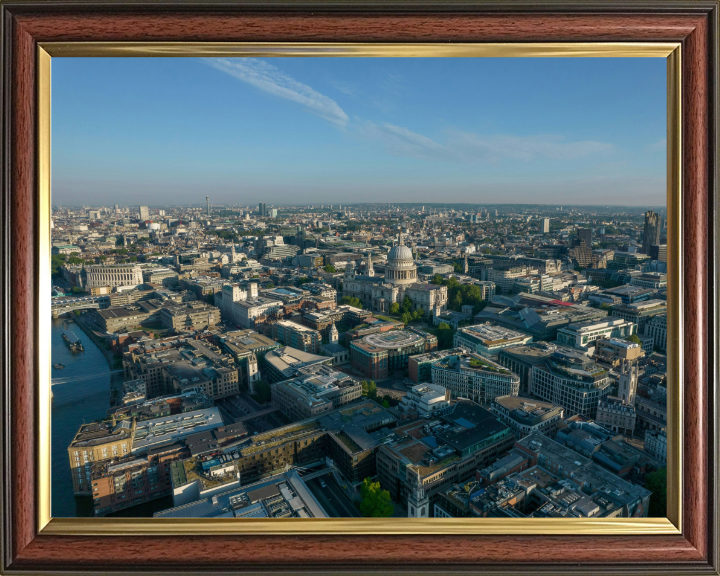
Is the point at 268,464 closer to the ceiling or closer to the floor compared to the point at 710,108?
closer to the floor

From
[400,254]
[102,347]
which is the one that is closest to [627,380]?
[102,347]

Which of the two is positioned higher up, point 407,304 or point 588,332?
point 407,304

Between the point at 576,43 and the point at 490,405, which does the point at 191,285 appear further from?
the point at 576,43

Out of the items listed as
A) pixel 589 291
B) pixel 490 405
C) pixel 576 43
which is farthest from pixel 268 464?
pixel 589 291

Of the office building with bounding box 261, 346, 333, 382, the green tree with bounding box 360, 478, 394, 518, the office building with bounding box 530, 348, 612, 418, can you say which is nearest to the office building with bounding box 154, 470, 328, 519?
the green tree with bounding box 360, 478, 394, 518

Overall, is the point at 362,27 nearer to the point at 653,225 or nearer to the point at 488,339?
the point at 653,225

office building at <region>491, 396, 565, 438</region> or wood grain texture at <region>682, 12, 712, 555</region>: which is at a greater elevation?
wood grain texture at <region>682, 12, 712, 555</region>

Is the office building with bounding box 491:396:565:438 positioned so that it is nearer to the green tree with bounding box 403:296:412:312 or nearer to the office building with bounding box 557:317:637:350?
the office building with bounding box 557:317:637:350
